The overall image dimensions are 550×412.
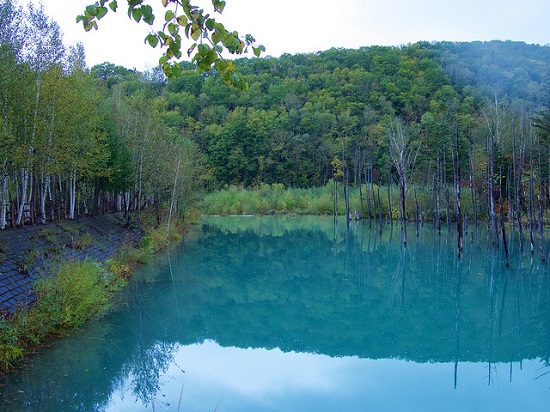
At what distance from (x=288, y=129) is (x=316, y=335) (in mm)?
63635

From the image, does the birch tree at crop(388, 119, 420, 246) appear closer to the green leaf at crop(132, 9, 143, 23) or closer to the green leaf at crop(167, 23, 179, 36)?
the green leaf at crop(167, 23, 179, 36)

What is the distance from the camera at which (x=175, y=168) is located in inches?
1172

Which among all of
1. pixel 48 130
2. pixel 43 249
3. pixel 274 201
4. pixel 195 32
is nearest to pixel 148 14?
pixel 195 32

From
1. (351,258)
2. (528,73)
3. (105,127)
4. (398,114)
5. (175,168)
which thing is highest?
(528,73)

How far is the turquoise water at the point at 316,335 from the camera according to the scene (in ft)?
24.6

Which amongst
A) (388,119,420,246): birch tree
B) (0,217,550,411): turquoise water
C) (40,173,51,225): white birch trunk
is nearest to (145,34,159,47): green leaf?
(0,217,550,411): turquoise water

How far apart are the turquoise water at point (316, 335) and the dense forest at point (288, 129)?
15.8ft

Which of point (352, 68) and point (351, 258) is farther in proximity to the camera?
point (352, 68)

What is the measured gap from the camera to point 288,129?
73.1 m

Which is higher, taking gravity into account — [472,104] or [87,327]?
[472,104]

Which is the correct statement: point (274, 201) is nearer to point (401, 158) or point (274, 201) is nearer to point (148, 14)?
point (401, 158)

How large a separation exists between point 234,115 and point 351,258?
5479 cm

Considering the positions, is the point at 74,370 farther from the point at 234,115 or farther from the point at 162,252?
the point at 234,115

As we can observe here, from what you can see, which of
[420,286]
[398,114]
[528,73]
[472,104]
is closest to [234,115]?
[398,114]
